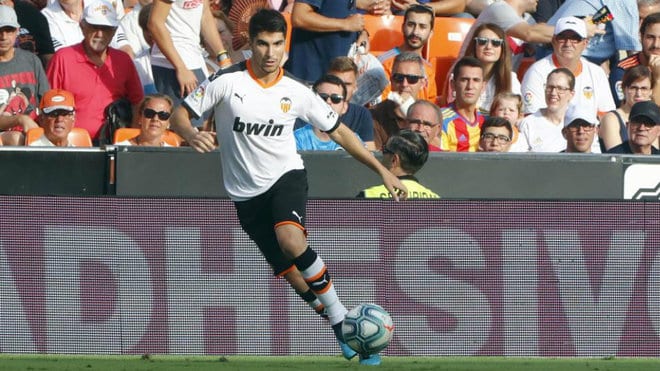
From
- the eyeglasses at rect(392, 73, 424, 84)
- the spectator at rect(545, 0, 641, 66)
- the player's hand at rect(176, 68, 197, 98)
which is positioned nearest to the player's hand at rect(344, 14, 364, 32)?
the eyeglasses at rect(392, 73, 424, 84)

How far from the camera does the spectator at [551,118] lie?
36.9 ft

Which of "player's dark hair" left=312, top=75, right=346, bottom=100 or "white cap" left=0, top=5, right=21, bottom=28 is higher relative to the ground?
"white cap" left=0, top=5, right=21, bottom=28

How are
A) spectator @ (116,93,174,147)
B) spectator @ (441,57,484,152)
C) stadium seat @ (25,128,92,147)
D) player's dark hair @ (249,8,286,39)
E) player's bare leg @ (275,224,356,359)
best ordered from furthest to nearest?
spectator @ (441,57,484,152)
spectator @ (116,93,174,147)
stadium seat @ (25,128,92,147)
player's dark hair @ (249,8,286,39)
player's bare leg @ (275,224,356,359)

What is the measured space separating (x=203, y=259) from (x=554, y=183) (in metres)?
2.65

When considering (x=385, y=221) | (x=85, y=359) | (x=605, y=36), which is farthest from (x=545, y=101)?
(x=85, y=359)

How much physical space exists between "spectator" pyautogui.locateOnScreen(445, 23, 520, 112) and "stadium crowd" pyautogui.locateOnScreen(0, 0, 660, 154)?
0.01 metres

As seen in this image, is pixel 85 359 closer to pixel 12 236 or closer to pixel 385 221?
Answer: pixel 12 236

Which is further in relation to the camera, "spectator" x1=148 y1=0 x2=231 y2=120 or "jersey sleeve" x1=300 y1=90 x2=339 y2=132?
"spectator" x1=148 y1=0 x2=231 y2=120

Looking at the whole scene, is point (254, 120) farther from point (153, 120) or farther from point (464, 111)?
point (464, 111)

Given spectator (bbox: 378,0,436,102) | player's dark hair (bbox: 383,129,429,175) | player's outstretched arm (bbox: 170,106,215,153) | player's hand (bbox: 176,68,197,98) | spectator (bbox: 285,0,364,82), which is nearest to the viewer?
player's outstretched arm (bbox: 170,106,215,153)

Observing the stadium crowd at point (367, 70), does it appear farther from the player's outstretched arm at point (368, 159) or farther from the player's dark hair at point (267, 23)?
the player's dark hair at point (267, 23)

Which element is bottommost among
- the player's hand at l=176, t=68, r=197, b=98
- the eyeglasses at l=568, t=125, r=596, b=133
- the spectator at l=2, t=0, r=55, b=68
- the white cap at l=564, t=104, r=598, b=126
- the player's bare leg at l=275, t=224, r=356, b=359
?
the player's bare leg at l=275, t=224, r=356, b=359

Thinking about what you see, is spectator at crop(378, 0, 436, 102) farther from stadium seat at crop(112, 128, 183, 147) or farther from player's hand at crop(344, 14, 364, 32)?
stadium seat at crop(112, 128, 183, 147)

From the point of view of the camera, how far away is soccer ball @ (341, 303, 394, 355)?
7.71 m
